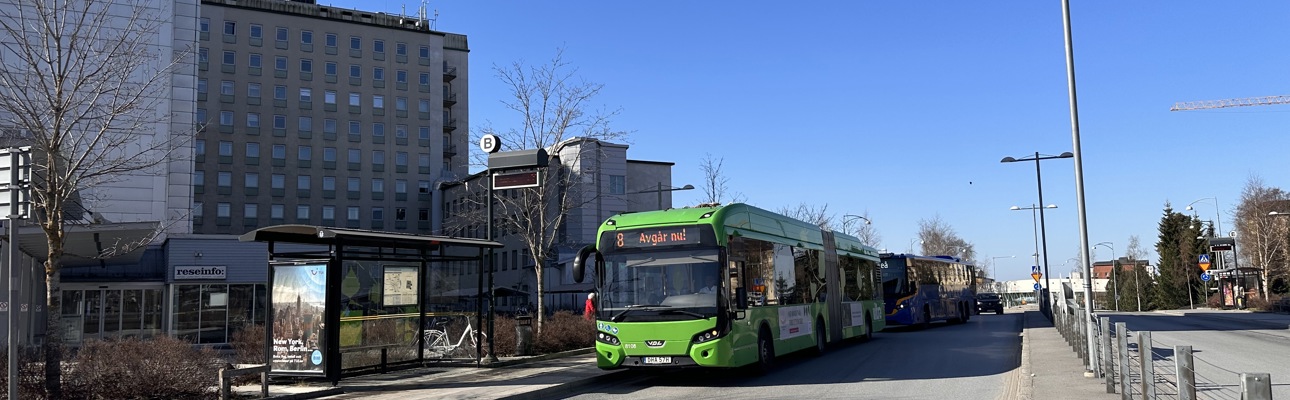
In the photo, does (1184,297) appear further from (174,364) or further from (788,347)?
(174,364)

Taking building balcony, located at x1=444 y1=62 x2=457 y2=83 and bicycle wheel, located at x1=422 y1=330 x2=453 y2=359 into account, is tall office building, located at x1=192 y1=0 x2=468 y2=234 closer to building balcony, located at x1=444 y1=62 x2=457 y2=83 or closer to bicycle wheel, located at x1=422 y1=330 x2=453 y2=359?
building balcony, located at x1=444 y1=62 x2=457 y2=83

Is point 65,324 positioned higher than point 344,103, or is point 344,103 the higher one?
point 344,103

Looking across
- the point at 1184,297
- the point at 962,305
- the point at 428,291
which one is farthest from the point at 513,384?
the point at 1184,297

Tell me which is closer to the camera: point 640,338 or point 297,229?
point 297,229

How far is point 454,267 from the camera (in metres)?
19.1

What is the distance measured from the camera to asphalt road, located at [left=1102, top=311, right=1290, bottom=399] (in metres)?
12.0

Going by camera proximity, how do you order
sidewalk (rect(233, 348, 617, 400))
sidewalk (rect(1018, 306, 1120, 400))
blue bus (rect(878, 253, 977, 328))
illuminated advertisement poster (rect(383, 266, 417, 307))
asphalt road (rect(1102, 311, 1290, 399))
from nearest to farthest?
sidewalk (rect(1018, 306, 1120, 400)), asphalt road (rect(1102, 311, 1290, 399)), sidewalk (rect(233, 348, 617, 400)), illuminated advertisement poster (rect(383, 266, 417, 307)), blue bus (rect(878, 253, 977, 328))

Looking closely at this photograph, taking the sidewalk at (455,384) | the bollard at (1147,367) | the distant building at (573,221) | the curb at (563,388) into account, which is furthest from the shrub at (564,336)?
the distant building at (573,221)

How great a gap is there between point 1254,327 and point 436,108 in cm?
6658

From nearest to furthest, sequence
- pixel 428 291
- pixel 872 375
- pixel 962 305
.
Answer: pixel 872 375 < pixel 428 291 < pixel 962 305

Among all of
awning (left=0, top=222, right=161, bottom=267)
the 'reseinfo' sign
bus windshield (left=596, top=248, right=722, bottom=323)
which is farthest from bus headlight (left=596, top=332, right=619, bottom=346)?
the 'reseinfo' sign

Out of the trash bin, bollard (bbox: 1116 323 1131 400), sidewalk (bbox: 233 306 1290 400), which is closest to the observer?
bollard (bbox: 1116 323 1131 400)

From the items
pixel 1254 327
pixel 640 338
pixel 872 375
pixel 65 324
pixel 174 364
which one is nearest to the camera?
pixel 174 364

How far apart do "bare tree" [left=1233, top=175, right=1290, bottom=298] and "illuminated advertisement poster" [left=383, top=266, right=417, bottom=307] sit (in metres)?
65.4
